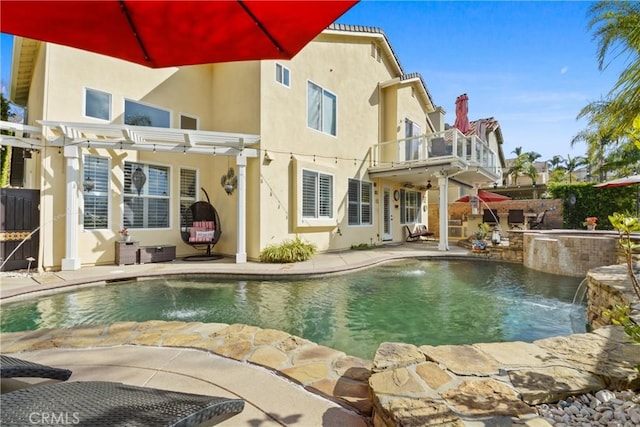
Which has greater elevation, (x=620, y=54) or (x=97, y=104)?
(x=97, y=104)

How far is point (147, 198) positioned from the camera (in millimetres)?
8867

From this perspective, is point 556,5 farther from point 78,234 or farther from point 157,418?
point 78,234

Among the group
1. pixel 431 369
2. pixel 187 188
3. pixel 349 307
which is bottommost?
pixel 349 307

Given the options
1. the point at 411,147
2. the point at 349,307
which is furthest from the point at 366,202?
the point at 349,307

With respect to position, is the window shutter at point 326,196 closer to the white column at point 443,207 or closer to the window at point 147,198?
the white column at point 443,207

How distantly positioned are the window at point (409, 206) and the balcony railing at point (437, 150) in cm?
241

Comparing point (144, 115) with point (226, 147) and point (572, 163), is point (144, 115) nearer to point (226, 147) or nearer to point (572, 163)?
point (226, 147)

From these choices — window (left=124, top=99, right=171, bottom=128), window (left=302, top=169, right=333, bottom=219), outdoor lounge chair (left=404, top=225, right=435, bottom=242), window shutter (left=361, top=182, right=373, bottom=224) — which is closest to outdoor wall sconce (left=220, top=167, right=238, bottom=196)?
window (left=302, top=169, right=333, bottom=219)

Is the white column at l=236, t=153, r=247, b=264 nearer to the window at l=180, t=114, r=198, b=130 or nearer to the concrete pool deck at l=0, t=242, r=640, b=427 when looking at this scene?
the window at l=180, t=114, r=198, b=130

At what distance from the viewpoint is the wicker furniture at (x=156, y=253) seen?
8219mm

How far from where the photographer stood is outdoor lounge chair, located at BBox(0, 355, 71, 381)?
1.74 meters

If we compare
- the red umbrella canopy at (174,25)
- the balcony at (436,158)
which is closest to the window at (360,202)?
the balcony at (436,158)

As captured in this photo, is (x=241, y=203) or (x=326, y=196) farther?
(x=326, y=196)

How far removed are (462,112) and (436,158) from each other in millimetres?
5085
